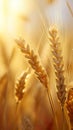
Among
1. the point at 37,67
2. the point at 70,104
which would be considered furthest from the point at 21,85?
the point at 70,104

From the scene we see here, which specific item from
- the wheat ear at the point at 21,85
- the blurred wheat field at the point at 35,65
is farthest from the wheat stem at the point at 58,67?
the wheat ear at the point at 21,85

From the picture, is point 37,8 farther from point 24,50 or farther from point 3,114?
point 3,114

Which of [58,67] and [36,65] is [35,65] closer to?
[36,65]

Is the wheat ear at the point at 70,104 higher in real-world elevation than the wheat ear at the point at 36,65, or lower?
lower

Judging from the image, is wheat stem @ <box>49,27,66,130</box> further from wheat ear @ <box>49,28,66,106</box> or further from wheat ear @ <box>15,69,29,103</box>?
wheat ear @ <box>15,69,29,103</box>

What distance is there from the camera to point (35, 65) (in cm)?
148

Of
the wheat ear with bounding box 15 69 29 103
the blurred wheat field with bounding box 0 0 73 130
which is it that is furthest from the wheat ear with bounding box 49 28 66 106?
the wheat ear with bounding box 15 69 29 103

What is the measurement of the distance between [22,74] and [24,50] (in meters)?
0.12

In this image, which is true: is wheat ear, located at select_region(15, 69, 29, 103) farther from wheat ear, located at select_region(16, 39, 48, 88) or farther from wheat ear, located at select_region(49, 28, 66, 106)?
wheat ear, located at select_region(49, 28, 66, 106)

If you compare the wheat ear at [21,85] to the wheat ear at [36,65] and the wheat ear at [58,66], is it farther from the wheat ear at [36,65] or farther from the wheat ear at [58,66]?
the wheat ear at [58,66]

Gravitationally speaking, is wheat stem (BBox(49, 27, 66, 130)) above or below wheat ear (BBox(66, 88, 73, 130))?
above

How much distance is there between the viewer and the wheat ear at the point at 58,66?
4.71ft

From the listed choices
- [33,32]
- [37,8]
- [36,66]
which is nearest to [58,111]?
[36,66]

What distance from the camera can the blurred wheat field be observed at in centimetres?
146
